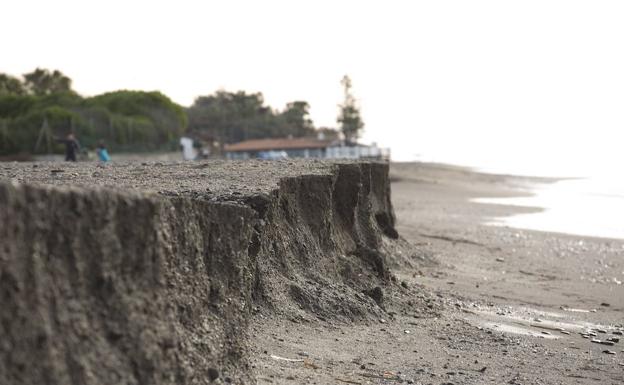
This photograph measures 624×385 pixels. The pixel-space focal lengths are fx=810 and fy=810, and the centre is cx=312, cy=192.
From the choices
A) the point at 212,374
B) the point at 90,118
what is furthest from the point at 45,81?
the point at 212,374

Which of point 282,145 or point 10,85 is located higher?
point 10,85

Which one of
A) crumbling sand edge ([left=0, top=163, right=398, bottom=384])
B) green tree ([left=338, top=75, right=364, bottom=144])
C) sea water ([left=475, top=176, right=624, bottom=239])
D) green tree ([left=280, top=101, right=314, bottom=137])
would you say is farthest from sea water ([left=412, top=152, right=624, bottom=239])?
green tree ([left=280, top=101, right=314, bottom=137])

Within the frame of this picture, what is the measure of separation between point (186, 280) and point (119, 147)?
45034mm

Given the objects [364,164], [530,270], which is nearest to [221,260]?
[364,164]

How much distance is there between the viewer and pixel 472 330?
8.41 metres

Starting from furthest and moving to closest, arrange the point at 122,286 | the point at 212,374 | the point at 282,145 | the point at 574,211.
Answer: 1. the point at 282,145
2. the point at 574,211
3. the point at 212,374
4. the point at 122,286

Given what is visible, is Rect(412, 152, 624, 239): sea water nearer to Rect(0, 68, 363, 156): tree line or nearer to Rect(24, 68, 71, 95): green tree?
Rect(0, 68, 363, 156): tree line

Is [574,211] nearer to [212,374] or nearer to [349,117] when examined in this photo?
[212,374]

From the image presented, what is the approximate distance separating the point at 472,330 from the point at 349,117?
3380 inches

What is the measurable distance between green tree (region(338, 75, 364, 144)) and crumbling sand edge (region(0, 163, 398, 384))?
285 feet

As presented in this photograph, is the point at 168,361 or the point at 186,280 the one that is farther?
the point at 186,280

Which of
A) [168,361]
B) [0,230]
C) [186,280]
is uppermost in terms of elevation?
[0,230]

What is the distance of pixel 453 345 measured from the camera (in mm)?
7637

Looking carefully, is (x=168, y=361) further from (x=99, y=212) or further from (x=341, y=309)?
(x=341, y=309)
